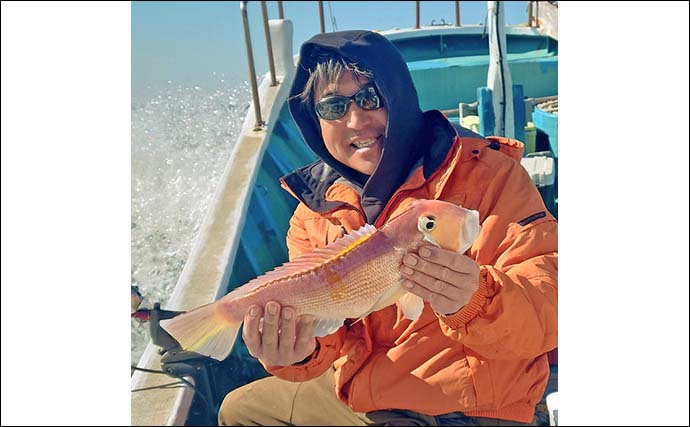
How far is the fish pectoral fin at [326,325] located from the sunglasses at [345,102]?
14.9 inches

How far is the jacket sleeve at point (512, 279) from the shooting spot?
1.06m

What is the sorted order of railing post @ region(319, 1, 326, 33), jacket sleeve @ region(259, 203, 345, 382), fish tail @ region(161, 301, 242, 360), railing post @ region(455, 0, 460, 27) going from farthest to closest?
railing post @ region(455, 0, 460, 27) < railing post @ region(319, 1, 326, 33) < jacket sleeve @ region(259, 203, 345, 382) < fish tail @ region(161, 301, 242, 360)

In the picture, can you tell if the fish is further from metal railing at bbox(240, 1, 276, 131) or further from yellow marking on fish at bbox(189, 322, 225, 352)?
metal railing at bbox(240, 1, 276, 131)

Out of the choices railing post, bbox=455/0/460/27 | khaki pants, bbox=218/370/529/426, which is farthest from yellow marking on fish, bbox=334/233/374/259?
railing post, bbox=455/0/460/27

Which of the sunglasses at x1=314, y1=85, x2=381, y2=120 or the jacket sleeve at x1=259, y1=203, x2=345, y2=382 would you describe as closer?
the sunglasses at x1=314, y1=85, x2=381, y2=120

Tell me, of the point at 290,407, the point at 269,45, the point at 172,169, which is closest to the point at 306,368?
the point at 290,407

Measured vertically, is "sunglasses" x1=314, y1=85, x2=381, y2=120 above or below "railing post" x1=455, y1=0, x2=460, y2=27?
below

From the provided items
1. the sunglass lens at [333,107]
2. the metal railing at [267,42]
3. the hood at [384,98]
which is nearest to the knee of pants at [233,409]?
the hood at [384,98]

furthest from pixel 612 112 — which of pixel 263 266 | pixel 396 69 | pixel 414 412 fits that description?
pixel 263 266

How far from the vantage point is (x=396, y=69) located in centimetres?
120

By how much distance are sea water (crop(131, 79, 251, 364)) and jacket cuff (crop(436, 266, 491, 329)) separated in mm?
749

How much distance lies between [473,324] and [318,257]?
0.90 feet

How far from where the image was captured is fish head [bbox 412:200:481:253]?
971 mm

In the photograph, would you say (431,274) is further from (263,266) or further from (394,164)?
(263,266)
